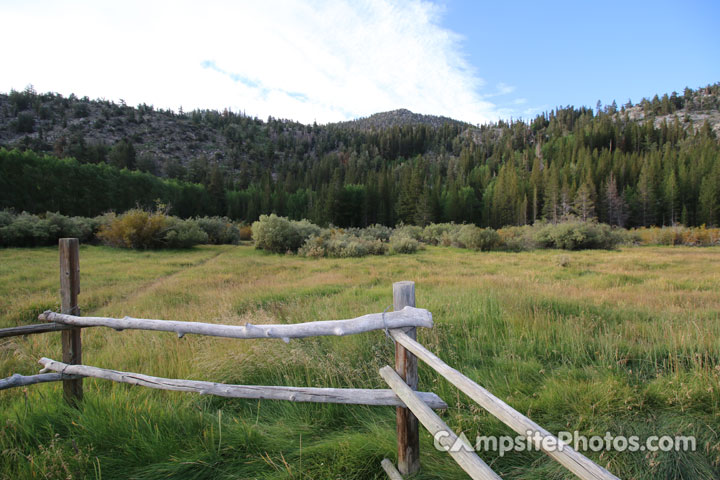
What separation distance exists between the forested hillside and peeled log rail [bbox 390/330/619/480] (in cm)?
5378

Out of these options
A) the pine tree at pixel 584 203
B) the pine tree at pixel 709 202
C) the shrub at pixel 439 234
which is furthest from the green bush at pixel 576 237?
the pine tree at pixel 709 202

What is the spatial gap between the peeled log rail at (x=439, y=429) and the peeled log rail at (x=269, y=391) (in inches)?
4.7

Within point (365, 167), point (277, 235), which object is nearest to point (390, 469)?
point (277, 235)

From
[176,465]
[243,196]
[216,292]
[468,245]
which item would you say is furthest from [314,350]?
[243,196]

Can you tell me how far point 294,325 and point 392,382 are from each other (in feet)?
3.25

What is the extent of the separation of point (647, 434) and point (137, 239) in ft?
97.2

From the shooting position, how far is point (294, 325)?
9.18ft

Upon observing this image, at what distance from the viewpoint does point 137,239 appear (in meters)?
24.4

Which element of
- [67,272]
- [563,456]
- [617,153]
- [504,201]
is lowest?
[563,456]

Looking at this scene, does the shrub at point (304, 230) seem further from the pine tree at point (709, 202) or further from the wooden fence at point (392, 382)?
the pine tree at point (709, 202)

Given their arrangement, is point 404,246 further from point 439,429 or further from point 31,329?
point 439,429

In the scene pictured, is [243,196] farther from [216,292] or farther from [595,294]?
[595,294]

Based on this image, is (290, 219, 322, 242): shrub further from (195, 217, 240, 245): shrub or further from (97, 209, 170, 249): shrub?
(195, 217, 240, 245): shrub

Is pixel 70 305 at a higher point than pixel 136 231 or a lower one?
lower
